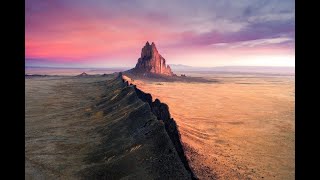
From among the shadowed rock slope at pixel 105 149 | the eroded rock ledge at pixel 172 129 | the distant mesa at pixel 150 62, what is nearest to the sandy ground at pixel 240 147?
the eroded rock ledge at pixel 172 129

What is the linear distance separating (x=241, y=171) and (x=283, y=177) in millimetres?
2643

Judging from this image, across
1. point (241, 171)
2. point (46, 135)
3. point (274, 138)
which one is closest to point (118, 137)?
point (46, 135)

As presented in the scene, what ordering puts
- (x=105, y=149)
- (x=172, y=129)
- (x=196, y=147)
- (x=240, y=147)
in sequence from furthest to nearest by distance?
(x=105, y=149) → (x=240, y=147) → (x=172, y=129) → (x=196, y=147)

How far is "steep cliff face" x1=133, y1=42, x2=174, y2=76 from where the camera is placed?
17212 centimetres

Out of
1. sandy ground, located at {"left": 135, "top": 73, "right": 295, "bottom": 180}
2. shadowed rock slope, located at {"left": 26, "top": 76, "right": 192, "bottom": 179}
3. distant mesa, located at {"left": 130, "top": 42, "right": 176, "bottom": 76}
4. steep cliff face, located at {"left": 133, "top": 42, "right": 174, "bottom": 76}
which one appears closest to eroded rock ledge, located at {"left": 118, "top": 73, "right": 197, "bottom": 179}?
shadowed rock slope, located at {"left": 26, "top": 76, "right": 192, "bottom": 179}

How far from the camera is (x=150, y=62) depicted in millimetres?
172500

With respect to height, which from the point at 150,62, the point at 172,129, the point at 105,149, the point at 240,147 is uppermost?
the point at 150,62

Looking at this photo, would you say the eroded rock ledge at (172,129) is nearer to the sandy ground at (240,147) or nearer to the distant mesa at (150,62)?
the sandy ground at (240,147)

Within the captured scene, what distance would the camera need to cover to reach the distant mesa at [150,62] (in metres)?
172

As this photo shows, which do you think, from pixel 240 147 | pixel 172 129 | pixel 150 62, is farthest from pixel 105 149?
pixel 150 62

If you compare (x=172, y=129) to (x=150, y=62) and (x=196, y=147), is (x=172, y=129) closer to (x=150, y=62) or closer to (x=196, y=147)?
(x=196, y=147)

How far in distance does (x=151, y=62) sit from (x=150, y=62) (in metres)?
0.60

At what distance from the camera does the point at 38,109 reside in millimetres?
56094
